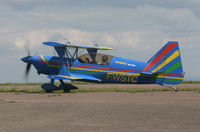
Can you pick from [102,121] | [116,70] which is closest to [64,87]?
[116,70]

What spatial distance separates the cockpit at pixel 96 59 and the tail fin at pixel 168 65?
2.86 metres

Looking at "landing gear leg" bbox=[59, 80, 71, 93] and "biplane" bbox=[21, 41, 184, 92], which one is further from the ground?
"biplane" bbox=[21, 41, 184, 92]

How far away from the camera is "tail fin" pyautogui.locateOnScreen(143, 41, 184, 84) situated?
22406mm

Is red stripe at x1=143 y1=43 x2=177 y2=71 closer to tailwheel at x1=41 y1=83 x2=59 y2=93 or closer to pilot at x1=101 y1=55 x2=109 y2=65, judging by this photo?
pilot at x1=101 y1=55 x2=109 y2=65

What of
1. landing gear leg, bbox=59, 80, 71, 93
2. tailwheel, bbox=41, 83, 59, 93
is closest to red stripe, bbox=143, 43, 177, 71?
landing gear leg, bbox=59, 80, 71, 93

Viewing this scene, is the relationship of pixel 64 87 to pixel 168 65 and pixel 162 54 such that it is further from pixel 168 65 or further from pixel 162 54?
pixel 168 65

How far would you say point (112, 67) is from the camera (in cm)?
2259

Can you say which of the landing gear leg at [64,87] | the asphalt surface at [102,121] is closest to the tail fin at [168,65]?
the landing gear leg at [64,87]

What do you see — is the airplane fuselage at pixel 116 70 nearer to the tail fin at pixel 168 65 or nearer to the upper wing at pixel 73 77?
the tail fin at pixel 168 65

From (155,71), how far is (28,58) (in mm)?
9995

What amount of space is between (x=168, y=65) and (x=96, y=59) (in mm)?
5337

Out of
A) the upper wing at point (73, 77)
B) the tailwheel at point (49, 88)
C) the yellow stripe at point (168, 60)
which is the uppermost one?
the yellow stripe at point (168, 60)

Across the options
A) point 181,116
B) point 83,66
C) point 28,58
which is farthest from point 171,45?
point 181,116

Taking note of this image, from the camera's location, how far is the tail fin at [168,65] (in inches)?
882
